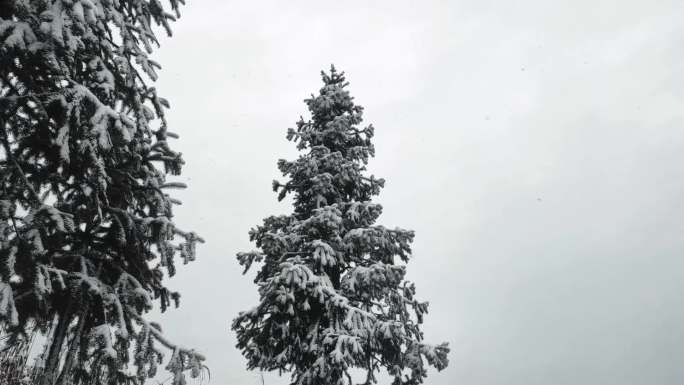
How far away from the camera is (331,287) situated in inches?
449

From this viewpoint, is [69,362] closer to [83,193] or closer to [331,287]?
[83,193]

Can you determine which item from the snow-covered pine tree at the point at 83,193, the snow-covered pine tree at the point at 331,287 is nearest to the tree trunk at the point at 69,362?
the snow-covered pine tree at the point at 83,193

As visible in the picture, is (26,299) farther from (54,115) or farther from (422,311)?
(422,311)

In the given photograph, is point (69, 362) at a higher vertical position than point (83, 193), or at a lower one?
lower

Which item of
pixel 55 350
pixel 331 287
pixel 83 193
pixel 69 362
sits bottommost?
pixel 69 362

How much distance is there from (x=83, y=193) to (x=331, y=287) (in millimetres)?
6724

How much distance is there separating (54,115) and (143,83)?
5.05 feet

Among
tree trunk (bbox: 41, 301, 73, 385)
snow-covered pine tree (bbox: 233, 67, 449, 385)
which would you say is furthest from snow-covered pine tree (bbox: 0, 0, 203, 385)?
snow-covered pine tree (bbox: 233, 67, 449, 385)

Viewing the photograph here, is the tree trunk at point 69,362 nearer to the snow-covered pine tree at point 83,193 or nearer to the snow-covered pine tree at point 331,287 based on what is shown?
the snow-covered pine tree at point 83,193

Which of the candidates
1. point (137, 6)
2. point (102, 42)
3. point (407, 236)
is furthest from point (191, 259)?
point (407, 236)

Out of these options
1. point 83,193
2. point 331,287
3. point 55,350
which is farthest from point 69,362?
point 331,287

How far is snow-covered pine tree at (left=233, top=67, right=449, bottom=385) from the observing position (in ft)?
35.3

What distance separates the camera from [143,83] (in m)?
7.07

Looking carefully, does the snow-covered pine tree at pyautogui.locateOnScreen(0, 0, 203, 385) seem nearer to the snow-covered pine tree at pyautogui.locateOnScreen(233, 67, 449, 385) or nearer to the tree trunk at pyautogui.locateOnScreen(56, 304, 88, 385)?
the tree trunk at pyautogui.locateOnScreen(56, 304, 88, 385)
